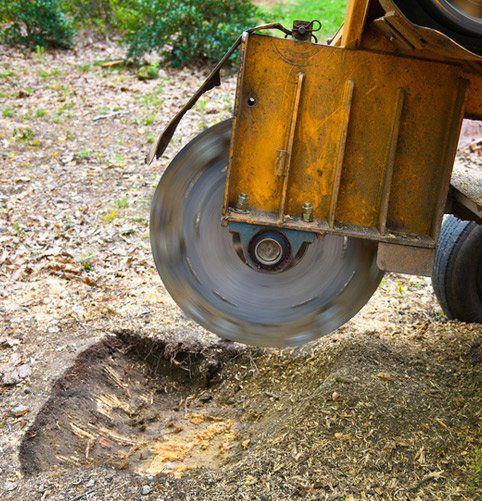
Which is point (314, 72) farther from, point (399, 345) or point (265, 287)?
point (399, 345)

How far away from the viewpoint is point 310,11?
1478 centimetres

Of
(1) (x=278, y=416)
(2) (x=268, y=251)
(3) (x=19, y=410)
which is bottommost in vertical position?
(3) (x=19, y=410)

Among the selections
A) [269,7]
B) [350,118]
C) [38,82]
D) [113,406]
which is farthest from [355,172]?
[269,7]

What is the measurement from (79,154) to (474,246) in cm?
431

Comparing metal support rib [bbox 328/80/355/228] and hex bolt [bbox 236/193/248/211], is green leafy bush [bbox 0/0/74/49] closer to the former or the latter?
hex bolt [bbox 236/193/248/211]

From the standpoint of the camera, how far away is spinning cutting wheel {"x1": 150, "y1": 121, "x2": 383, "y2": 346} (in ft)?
11.0

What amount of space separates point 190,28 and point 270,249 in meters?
7.05

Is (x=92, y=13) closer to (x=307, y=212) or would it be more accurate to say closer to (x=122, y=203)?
(x=122, y=203)

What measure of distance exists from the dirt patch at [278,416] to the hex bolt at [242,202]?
103 centimetres

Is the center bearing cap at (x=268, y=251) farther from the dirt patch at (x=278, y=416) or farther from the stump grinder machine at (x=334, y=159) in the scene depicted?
the dirt patch at (x=278, y=416)

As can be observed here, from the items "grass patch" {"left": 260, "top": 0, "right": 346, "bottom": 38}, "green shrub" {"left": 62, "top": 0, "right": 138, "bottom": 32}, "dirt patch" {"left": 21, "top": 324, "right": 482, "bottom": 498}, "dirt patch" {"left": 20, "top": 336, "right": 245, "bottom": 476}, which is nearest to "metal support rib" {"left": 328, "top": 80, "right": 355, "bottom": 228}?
"dirt patch" {"left": 21, "top": 324, "right": 482, "bottom": 498}

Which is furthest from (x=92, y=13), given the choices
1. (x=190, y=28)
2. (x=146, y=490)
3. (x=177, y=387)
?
(x=146, y=490)

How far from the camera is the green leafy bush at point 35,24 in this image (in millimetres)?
10242

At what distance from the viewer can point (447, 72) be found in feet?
9.61
